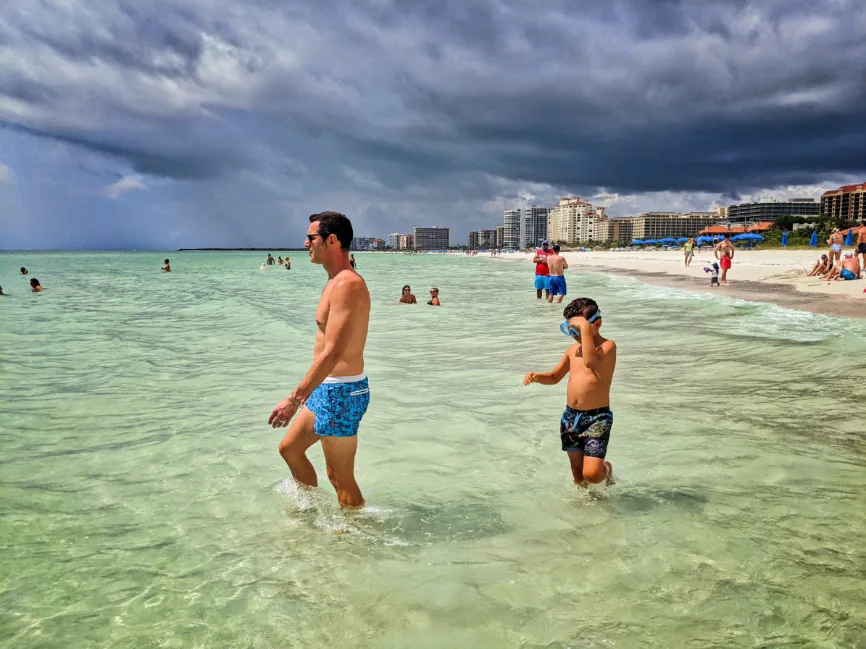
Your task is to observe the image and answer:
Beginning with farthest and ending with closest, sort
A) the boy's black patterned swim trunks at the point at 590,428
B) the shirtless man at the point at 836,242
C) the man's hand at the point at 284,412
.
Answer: the shirtless man at the point at 836,242 < the boy's black patterned swim trunks at the point at 590,428 < the man's hand at the point at 284,412

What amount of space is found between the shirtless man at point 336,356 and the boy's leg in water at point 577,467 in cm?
173

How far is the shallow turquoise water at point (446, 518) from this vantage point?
2.88 metres

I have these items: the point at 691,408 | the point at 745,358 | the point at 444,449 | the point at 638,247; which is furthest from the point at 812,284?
the point at 638,247

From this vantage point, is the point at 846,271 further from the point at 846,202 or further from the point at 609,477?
the point at 846,202

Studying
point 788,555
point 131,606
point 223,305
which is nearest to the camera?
point 131,606

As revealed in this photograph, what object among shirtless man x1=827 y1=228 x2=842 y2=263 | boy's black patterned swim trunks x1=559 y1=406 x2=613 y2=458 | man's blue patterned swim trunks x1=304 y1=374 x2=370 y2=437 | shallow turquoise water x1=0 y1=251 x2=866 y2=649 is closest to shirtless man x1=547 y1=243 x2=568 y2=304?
shallow turquoise water x1=0 y1=251 x2=866 y2=649

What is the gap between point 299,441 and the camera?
3770 millimetres

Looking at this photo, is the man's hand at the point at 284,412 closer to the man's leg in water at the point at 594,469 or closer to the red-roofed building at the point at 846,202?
the man's leg in water at the point at 594,469

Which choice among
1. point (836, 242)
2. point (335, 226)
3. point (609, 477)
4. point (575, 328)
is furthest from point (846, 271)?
point (335, 226)

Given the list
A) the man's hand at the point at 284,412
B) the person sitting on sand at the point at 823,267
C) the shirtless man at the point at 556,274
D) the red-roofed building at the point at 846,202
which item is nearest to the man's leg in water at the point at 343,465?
the man's hand at the point at 284,412

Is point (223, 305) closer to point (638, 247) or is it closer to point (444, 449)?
point (444, 449)

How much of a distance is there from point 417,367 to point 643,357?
409cm

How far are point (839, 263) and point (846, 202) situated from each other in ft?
541

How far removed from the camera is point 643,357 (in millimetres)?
9969
